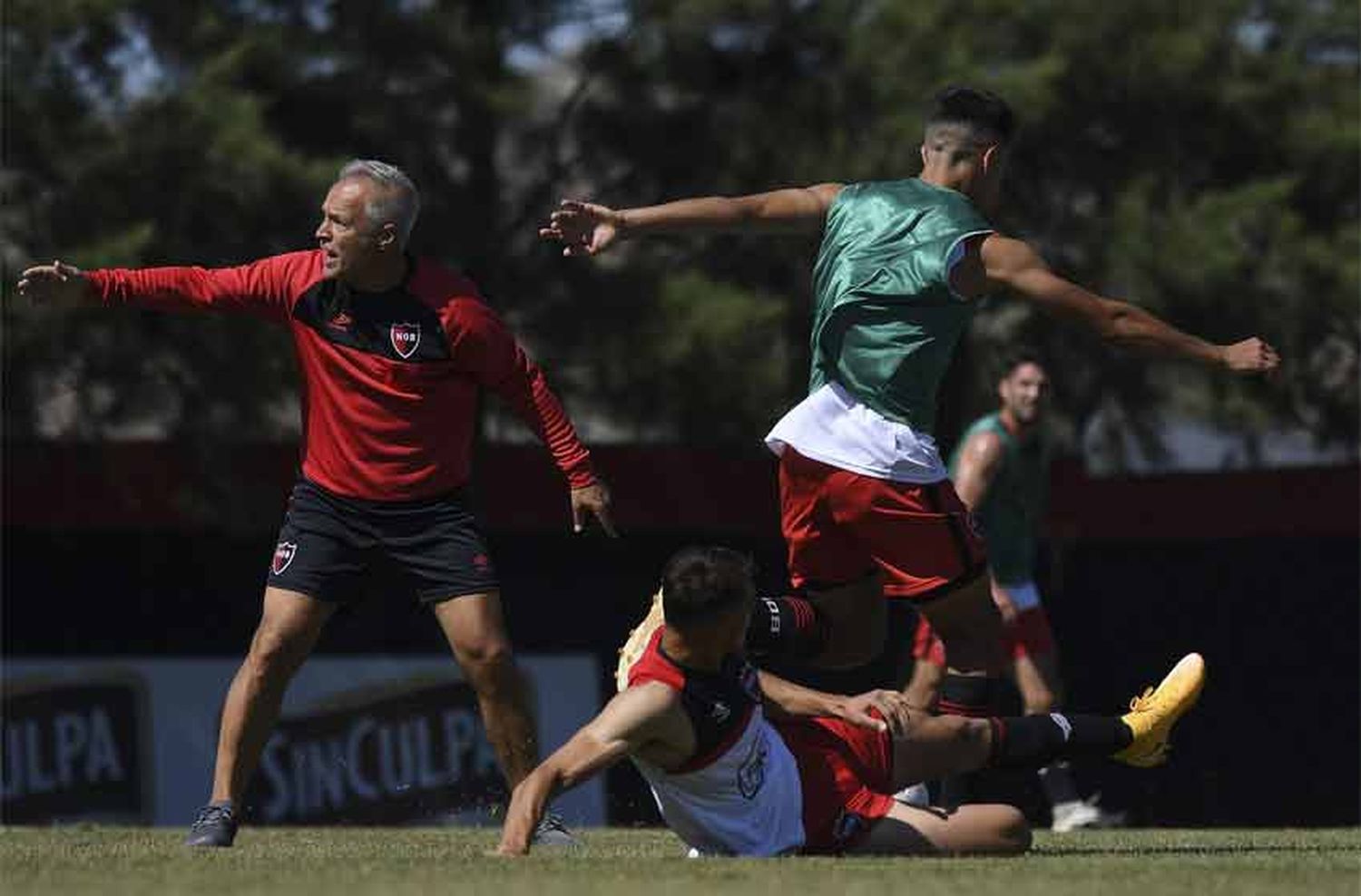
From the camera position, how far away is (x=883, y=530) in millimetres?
8188

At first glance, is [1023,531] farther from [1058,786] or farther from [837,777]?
[837,777]

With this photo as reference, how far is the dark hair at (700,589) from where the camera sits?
23.9 ft

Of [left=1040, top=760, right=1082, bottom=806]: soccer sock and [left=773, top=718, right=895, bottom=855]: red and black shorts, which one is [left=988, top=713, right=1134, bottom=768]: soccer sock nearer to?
[left=773, top=718, right=895, bottom=855]: red and black shorts

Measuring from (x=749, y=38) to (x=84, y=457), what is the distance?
5976mm

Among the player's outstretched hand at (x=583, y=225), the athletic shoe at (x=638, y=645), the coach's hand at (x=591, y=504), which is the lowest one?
the athletic shoe at (x=638, y=645)

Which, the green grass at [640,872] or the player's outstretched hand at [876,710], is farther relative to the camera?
the player's outstretched hand at [876,710]

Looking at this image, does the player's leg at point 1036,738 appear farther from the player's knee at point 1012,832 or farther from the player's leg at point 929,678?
the player's leg at point 929,678

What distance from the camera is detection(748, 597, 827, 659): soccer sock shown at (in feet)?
27.0

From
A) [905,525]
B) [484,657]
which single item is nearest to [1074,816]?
[905,525]

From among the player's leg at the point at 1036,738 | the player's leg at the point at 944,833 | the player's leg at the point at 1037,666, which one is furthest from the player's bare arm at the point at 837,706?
the player's leg at the point at 1037,666

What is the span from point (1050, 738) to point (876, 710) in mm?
665

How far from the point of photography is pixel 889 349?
8195mm

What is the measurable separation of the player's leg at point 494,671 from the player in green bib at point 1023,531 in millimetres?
3944

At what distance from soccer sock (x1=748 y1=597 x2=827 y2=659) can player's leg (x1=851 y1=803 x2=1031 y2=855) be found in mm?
698
